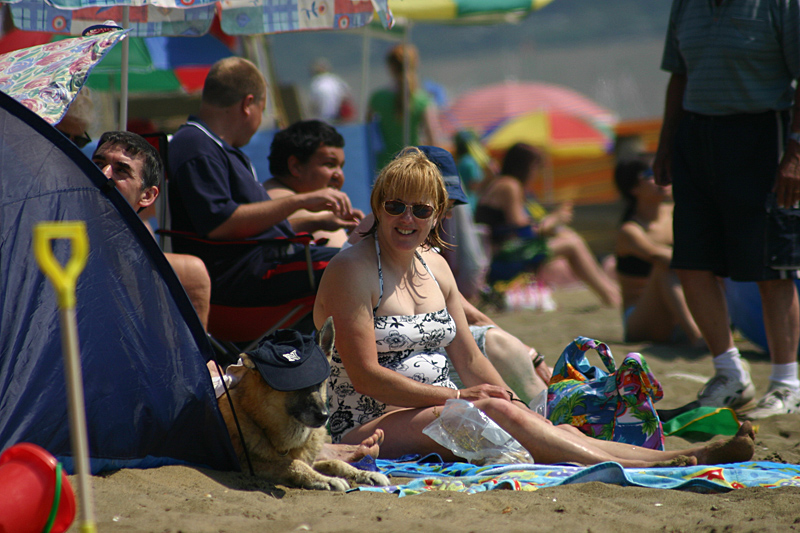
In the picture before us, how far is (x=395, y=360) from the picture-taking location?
309 cm

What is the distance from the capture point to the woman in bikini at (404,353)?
2.94m

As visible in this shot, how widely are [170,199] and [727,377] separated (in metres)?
2.96

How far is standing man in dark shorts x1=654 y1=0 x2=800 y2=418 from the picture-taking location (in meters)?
3.91

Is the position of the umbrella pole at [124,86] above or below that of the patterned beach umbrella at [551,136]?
above

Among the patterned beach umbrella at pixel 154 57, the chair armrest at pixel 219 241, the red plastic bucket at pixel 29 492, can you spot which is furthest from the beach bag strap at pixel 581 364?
the patterned beach umbrella at pixel 154 57

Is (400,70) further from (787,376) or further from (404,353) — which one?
(404,353)

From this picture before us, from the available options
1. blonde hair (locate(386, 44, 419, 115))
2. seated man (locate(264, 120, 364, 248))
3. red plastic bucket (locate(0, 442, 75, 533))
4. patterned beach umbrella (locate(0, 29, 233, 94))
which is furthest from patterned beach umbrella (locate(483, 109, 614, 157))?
red plastic bucket (locate(0, 442, 75, 533))

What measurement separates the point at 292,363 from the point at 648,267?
13.8 feet

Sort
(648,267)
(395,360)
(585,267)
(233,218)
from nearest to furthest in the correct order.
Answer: (395,360)
(233,218)
(648,267)
(585,267)

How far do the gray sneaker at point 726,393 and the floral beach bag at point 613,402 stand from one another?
0.84m

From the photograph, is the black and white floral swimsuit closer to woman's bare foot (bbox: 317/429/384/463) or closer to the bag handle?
woman's bare foot (bbox: 317/429/384/463)

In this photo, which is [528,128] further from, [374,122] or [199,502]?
[199,502]

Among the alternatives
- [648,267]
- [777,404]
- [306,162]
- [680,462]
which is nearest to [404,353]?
[680,462]

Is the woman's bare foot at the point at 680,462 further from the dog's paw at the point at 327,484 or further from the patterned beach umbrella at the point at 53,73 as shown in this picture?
the patterned beach umbrella at the point at 53,73
